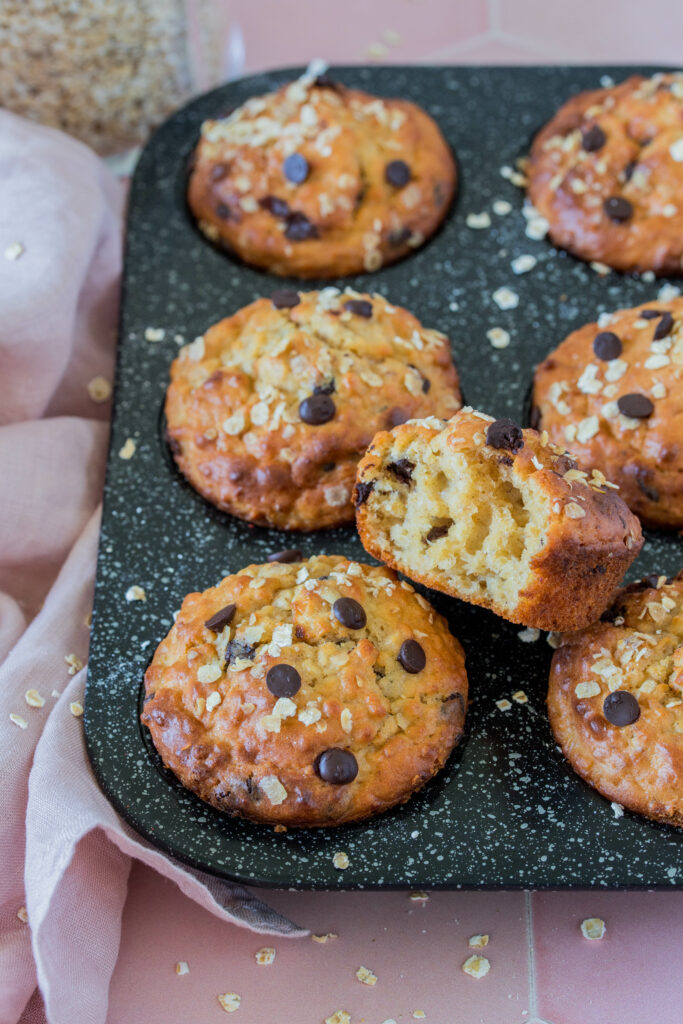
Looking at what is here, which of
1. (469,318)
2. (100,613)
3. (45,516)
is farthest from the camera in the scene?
(469,318)

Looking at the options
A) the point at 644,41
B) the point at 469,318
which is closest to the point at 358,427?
the point at 469,318

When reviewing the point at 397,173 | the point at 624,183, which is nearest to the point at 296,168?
the point at 397,173

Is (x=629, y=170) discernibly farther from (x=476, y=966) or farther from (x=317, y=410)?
(x=476, y=966)

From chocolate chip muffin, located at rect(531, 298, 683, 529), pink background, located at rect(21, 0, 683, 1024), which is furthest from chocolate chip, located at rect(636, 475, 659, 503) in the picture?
pink background, located at rect(21, 0, 683, 1024)

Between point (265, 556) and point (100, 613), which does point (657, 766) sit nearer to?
point (265, 556)

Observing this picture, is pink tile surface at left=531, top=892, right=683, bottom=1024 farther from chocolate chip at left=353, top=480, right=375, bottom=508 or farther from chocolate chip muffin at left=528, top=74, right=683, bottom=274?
chocolate chip muffin at left=528, top=74, right=683, bottom=274

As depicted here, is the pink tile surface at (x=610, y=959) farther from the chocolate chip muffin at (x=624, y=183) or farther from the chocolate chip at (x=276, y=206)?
the chocolate chip at (x=276, y=206)

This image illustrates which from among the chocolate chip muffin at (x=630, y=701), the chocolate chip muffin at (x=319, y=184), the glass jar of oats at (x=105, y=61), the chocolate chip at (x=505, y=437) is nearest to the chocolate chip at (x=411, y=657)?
the chocolate chip muffin at (x=630, y=701)
